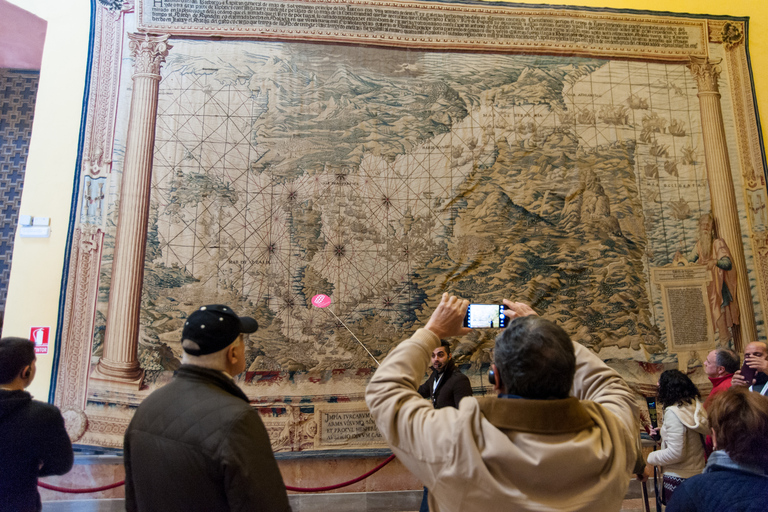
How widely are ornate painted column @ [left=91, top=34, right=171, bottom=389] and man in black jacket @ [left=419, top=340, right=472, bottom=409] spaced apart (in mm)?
2955

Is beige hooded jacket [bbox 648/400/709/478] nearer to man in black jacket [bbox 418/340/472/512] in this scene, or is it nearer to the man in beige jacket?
man in black jacket [bbox 418/340/472/512]

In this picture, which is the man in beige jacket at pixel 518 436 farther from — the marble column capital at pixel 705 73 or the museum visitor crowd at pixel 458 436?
the marble column capital at pixel 705 73

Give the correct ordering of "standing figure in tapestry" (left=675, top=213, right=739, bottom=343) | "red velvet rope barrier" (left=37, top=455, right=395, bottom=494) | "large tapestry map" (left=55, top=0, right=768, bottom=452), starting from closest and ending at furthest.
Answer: "red velvet rope barrier" (left=37, top=455, right=395, bottom=494) < "large tapestry map" (left=55, top=0, right=768, bottom=452) < "standing figure in tapestry" (left=675, top=213, right=739, bottom=343)

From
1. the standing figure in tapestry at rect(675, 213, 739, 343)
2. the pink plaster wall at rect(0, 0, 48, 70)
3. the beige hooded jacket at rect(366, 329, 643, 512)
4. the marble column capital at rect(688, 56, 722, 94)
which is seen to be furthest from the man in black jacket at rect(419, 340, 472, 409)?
the pink plaster wall at rect(0, 0, 48, 70)

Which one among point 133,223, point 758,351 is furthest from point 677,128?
point 133,223

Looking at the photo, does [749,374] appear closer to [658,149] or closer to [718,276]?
[718,276]

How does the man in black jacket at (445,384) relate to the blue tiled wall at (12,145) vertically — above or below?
below

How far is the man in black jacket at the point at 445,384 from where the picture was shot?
4.01 metres

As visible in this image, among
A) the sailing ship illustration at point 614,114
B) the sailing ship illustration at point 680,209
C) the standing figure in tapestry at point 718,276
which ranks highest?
the sailing ship illustration at point 614,114

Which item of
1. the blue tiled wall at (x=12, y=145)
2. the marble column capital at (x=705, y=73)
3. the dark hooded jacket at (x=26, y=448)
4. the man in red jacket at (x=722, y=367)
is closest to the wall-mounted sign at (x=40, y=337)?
the blue tiled wall at (x=12, y=145)

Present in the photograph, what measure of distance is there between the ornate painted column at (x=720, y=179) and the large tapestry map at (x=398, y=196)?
149mm

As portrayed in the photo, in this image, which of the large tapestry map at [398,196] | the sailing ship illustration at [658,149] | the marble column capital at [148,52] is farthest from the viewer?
the sailing ship illustration at [658,149]

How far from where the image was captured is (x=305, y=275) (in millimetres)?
5344

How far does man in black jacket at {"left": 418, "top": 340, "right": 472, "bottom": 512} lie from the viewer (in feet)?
13.1
